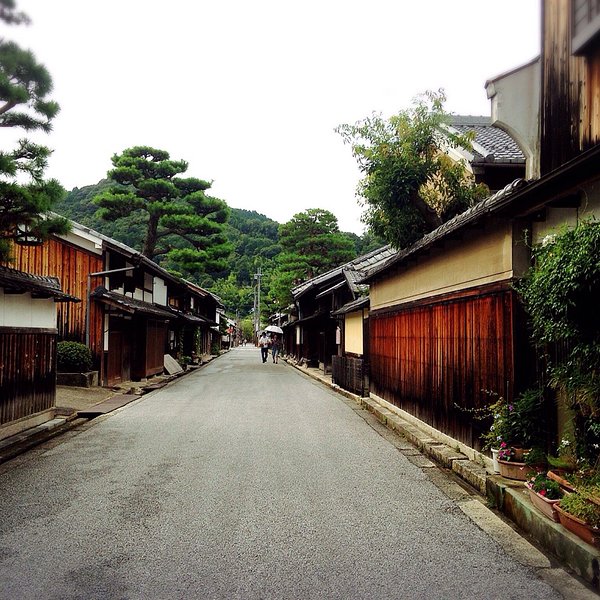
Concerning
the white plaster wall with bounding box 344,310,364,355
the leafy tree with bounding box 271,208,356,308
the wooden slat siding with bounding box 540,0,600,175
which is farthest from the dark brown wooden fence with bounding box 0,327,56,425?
the leafy tree with bounding box 271,208,356,308

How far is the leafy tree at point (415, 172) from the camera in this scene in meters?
→ 13.2

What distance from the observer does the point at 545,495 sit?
5.34 meters

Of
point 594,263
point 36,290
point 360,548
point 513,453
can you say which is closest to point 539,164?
point 594,263

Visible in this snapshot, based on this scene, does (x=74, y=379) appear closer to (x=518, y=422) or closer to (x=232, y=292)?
(x=518, y=422)

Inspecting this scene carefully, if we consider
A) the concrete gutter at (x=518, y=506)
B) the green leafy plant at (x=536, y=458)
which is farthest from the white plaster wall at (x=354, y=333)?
the green leafy plant at (x=536, y=458)

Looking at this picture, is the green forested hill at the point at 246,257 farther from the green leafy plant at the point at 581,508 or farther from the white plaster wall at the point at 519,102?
the green leafy plant at the point at 581,508

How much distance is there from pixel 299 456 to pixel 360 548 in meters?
4.13

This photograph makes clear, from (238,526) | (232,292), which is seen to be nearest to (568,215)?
(238,526)

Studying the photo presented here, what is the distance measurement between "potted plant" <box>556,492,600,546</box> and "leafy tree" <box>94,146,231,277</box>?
99.0 ft

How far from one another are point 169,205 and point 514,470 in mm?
29514

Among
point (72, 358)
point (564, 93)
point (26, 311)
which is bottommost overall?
point (72, 358)

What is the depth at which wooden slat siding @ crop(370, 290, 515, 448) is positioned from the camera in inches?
293

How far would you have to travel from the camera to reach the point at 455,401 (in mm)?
9188

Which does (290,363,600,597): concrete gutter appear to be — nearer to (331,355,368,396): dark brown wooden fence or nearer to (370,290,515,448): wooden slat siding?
(370,290,515,448): wooden slat siding
